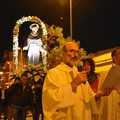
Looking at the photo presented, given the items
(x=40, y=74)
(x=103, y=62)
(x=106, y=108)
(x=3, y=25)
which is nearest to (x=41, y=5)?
(x=3, y=25)

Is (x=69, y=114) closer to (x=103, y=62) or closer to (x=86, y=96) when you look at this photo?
(x=86, y=96)

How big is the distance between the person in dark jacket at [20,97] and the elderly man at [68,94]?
5.27 m

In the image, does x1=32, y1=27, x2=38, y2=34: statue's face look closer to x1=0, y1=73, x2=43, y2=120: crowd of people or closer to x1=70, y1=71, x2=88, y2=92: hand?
x1=0, y1=73, x2=43, y2=120: crowd of people

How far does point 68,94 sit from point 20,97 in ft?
19.0

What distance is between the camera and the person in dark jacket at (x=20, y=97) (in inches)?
406

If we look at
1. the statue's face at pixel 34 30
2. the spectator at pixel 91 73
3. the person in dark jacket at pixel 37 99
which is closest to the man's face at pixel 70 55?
the spectator at pixel 91 73

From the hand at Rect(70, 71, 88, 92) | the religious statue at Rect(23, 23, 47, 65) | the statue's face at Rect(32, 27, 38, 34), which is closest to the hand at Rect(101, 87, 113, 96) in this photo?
the hand at Rect(70, 71, 88, 92)

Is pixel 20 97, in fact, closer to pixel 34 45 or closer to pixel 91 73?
pixel 91 73

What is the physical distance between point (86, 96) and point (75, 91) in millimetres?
217

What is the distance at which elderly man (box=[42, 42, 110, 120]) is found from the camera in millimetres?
4680

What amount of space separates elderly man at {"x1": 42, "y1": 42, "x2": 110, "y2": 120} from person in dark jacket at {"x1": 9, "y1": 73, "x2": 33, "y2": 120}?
207 inches

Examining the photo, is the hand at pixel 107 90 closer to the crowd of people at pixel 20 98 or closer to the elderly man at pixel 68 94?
the elderly man at pixel 68 94

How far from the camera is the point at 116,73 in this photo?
16.1 feet

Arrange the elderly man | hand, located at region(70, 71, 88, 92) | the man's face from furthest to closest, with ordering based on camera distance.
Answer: the man's face, the elderly man, hand, located at region(70, 71, 88, 92)
